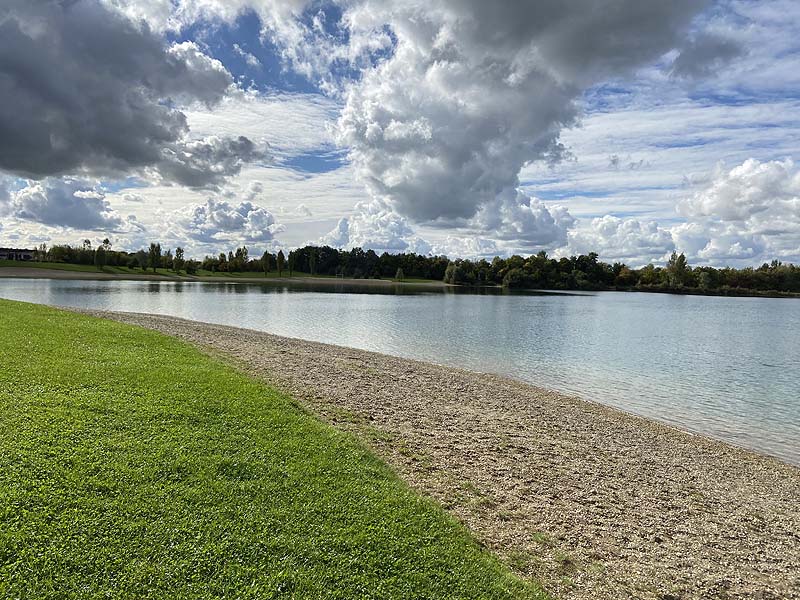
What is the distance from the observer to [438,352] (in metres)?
29.8

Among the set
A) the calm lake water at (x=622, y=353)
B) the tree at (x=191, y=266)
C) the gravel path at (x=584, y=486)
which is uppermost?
the tree at (x=191, y=266)

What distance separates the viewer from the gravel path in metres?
6.58

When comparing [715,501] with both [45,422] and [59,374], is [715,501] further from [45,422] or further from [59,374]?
[59,374]

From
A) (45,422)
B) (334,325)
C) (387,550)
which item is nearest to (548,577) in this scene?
(387,550)

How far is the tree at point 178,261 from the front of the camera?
169m

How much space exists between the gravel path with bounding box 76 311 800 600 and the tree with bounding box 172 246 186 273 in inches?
6661

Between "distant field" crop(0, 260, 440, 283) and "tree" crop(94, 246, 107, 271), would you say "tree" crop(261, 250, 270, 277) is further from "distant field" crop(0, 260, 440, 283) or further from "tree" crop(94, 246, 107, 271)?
"tree" crop(94, 246, 107, 271)

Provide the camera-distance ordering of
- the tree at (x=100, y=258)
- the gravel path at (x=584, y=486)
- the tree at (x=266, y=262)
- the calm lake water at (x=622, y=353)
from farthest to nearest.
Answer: the tree at (x=266, y=262) → the tree at (x=100, y=258) → the calm lake water at (x=622, y=353) → the gravel path at (x=584, y=486)

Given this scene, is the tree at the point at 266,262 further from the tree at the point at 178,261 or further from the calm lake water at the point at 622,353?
the calm lake water at the point at 622,353

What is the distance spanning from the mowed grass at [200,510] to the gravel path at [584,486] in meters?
1.03

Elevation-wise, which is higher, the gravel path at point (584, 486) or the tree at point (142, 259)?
the tree at point (142, 259)

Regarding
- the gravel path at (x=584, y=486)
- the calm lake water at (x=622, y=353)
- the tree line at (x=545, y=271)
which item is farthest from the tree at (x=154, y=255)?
the gravel path at (x=584, y=486)

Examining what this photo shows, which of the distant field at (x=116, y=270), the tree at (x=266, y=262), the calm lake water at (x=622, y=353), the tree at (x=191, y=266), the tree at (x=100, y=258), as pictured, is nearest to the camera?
the calm lake water at (x=622, y=353)

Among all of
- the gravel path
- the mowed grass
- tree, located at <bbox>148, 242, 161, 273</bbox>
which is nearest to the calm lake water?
the gravel path
